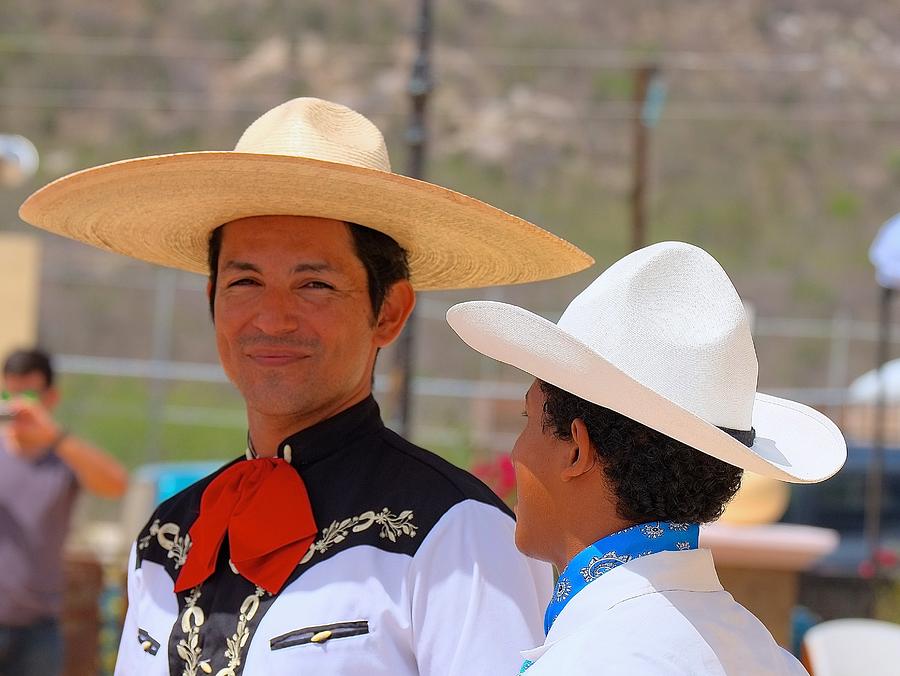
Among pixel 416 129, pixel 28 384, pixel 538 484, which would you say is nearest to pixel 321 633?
pixel 538 484

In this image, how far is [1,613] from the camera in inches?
203

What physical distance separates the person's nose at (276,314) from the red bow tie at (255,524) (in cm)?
21

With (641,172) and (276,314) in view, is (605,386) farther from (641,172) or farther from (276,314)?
(641,172)

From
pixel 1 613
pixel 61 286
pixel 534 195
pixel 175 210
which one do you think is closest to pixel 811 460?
pixel 175 210

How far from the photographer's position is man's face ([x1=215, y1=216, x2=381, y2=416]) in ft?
6.74

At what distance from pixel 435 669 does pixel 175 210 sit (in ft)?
3.16

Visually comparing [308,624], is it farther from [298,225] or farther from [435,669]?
[298,225]

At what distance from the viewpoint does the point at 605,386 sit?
1455 mm

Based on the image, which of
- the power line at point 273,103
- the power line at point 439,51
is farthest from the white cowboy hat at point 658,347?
the power line at point 439,51

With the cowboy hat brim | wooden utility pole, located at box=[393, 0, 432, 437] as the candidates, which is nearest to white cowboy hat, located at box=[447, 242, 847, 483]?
the cowboy hat brim

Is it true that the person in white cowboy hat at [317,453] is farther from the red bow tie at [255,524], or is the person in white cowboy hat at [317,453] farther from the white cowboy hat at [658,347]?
the white cowboy hat at [658,347]

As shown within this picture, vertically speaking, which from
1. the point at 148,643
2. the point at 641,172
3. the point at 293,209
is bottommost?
the point at 148,643

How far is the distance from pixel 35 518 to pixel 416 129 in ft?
7.28

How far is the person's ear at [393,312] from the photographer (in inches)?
85.6
